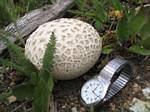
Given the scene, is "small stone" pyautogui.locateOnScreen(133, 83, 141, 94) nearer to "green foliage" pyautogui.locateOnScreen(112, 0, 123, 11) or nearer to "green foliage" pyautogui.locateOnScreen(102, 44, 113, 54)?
"green foliage" pyautogui.locateOnScreen(102, 44, 113, 54)

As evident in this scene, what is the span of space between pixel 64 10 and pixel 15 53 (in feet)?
2.19

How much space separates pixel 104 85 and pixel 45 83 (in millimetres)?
325

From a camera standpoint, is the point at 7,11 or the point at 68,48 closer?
the point at 68,48

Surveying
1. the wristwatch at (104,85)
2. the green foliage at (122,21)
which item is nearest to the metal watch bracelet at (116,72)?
the wristwatch at (104,85)

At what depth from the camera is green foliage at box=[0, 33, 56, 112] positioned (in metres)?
1.88

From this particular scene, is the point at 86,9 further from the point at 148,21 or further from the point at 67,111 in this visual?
the point at 67,111

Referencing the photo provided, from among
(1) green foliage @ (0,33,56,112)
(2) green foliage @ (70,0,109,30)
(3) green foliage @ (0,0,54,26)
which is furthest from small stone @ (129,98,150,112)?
(3) green foliage @ (0,0,54,26)

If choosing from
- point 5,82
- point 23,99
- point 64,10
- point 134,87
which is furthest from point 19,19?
point 134,87

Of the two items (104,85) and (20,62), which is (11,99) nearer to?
(20,62)

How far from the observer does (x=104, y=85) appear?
2.04 m

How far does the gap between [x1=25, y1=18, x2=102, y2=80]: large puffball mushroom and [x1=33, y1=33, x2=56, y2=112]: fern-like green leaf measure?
88 mm

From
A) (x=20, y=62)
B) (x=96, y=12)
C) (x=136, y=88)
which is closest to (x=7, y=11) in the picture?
(x=20, y=62)

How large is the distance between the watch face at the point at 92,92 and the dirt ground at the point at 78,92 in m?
0.06

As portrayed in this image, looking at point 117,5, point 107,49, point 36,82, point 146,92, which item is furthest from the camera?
point 117,5
